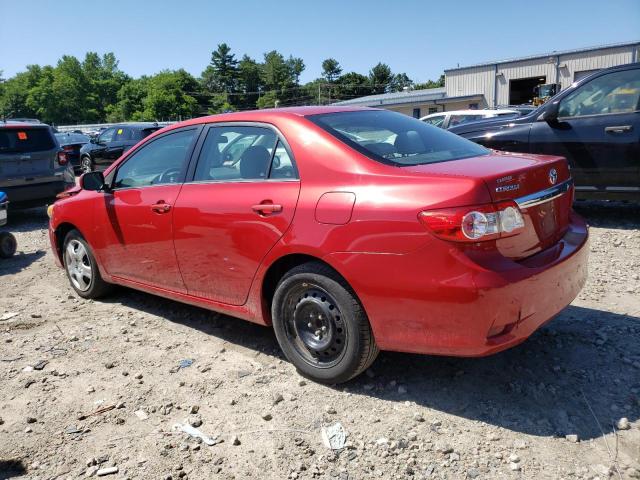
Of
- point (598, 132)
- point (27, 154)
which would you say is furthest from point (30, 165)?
point (598, 132)

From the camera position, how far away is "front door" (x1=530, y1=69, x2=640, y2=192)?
646cm

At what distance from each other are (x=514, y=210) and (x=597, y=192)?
459cm

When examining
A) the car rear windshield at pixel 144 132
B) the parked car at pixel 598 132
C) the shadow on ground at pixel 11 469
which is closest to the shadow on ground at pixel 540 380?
the shadow on ground at pixel 11 469

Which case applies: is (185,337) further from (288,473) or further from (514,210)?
(514,210)

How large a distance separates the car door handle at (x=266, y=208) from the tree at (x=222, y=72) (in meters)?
127

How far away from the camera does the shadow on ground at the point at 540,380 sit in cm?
291

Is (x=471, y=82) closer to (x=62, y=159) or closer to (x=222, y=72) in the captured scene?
(x=62, y=159)

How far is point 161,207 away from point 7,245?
159 inches

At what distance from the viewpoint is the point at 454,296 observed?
2.67 metres

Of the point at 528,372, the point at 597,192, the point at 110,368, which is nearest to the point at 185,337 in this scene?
the point at 110,368

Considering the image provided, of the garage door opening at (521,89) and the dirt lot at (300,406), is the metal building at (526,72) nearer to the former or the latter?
the garage door opening at (521,89)

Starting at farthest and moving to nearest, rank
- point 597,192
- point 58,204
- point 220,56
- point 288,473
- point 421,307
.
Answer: point 220,56, point 597,192, point 58,204, point 421,307, point 288,473

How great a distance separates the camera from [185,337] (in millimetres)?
4281

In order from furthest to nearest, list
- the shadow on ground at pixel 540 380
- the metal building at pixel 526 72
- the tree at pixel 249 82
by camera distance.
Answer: the tree at pixel 249 82 → the metal building at pixel 526 72 → the shadow on ground at pixel 540 380
